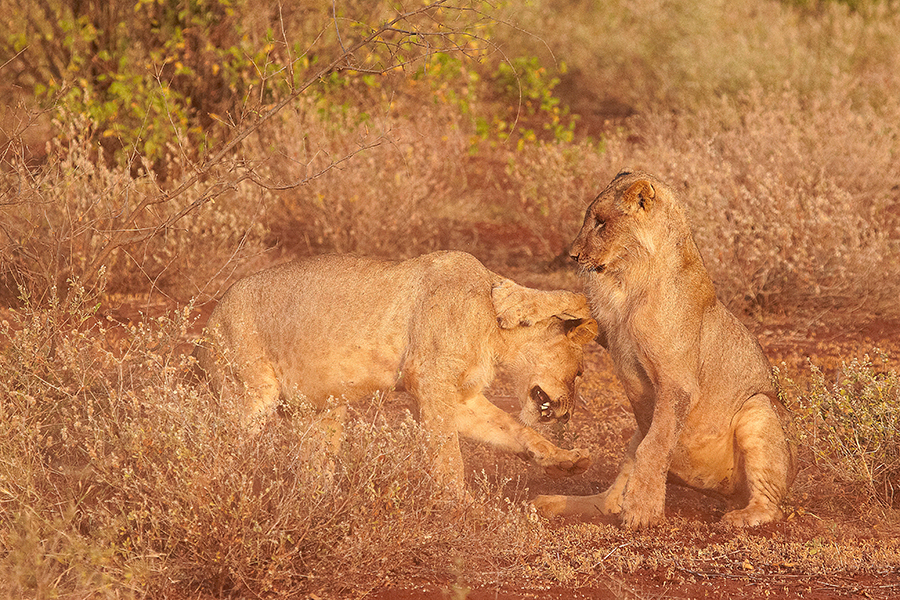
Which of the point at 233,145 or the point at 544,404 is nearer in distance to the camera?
the point at 544,404

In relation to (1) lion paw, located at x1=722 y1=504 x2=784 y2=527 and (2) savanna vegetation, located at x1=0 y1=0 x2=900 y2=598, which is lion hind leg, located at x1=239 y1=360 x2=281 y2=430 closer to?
(2) savanna vegetation, located at x1=0 y1=0 x2=900 y2=598

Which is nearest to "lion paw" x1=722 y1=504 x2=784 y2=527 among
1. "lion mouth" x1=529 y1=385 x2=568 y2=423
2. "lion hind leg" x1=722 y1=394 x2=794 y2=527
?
"lion hind leg" x1=722 y1=394 x2=794 y2=527

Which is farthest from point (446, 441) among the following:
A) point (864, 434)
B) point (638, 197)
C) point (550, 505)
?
point (864, 434)

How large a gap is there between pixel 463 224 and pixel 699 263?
6.74 meters

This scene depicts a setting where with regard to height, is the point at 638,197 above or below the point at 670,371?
above

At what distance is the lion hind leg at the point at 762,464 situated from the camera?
16.5 ft

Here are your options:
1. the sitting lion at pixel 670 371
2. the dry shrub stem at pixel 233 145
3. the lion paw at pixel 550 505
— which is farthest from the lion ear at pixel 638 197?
the lion paw at pixel 550 505

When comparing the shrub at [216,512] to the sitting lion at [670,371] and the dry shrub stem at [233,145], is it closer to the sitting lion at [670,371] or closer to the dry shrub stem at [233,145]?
the sitting lion at [670,371]

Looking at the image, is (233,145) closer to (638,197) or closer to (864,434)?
(638,197)

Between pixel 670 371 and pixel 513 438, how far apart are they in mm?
819

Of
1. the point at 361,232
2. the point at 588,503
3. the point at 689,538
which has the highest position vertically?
the point at 689,538

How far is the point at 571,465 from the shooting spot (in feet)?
16.3

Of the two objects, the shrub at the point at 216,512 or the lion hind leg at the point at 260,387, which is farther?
the lion hind leg at the point at 260,387

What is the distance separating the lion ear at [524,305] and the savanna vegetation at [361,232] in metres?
0.81
